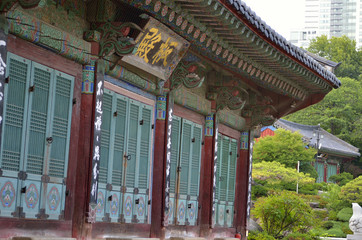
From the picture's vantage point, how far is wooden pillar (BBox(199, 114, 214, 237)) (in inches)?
610

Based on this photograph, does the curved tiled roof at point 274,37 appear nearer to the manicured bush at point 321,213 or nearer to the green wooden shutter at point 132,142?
the green wooden shutter at point 132,142

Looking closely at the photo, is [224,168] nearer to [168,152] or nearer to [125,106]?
[168,152]

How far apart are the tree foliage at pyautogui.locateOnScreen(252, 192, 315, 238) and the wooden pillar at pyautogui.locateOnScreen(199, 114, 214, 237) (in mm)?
6242

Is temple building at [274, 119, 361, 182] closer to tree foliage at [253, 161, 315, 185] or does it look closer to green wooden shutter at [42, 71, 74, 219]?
tree foliage at [253, 161, 315, 185]

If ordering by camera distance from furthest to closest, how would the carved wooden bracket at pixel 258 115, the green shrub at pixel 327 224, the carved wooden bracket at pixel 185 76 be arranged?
the green shrub at pixel 327 224 < the carved wooden bracket at pixel 258 115 < the carved wooden bracket at pixel 185 76

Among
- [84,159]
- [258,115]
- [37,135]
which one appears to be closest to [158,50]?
[84,159]

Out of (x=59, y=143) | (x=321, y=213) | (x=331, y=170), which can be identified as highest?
(x=331, y=170)

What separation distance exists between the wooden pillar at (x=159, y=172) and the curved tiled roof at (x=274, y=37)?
2.22 m

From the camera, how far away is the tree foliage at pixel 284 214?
21406mm

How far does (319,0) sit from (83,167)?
465ft

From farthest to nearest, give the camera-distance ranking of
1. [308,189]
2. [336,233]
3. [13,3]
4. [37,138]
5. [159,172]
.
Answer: [308,189] < [336,233] < [159,172] < [37,138] < [13,3]

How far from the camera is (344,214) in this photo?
39969mm

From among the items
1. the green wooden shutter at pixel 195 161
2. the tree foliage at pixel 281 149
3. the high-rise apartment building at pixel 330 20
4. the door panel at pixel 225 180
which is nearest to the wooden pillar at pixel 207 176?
the green wooden shutter at pixel 195 161

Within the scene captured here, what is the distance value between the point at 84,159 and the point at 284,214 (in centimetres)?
1245
